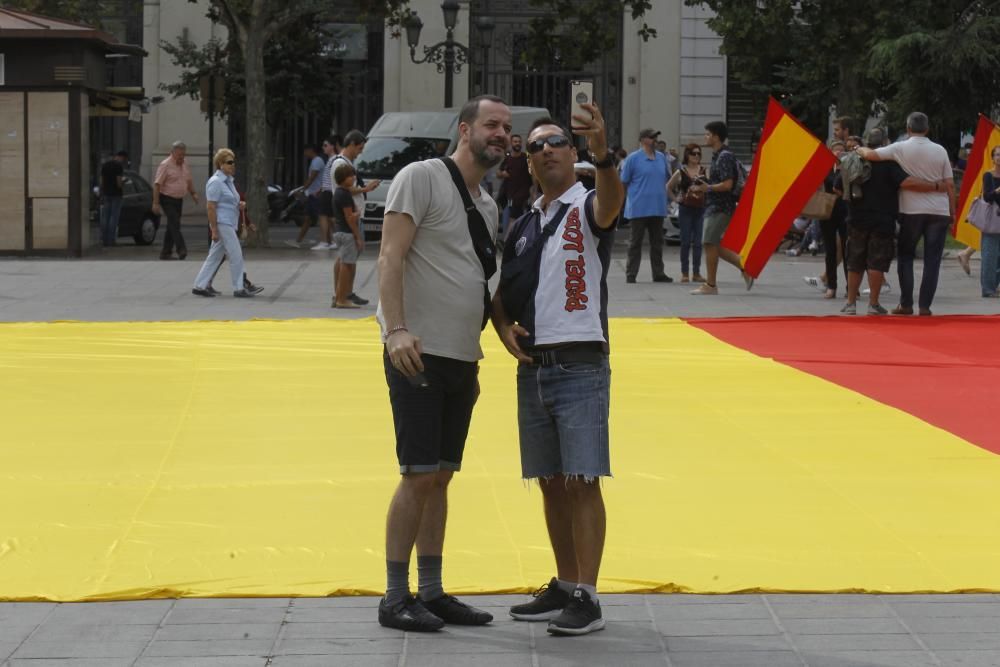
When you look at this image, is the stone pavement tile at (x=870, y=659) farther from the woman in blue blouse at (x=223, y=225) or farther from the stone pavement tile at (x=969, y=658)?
the woman in blue blouse at (x=223, y=225)

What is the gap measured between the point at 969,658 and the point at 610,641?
A: 1.09 meters

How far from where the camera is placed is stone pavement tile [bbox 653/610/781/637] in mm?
5344

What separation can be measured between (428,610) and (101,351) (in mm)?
7623

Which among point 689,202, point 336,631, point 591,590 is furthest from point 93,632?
point 689,202

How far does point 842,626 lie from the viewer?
17.7 feet

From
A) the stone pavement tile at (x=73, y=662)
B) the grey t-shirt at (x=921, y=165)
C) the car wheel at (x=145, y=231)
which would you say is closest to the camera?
the stone pavement tile at (x=73, y=662)

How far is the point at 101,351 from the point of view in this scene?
41.2ft

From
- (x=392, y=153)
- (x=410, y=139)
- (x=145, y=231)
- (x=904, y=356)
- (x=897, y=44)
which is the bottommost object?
(x=904, y=356)

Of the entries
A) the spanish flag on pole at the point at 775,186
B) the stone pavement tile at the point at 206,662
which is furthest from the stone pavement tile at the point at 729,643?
the spanish flag on pole at the point at 775,186

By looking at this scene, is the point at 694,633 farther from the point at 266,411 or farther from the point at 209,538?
the point at 266,411

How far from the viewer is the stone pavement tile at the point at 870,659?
16.4ft

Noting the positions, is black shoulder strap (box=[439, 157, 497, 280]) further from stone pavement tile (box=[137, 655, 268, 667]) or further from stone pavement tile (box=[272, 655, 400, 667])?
stone pavement tile (box=[137, 655, 268, 667])

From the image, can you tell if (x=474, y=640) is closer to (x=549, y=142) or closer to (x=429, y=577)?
(x=429, y=577)

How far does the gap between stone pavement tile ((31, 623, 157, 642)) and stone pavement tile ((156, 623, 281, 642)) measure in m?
0.06
